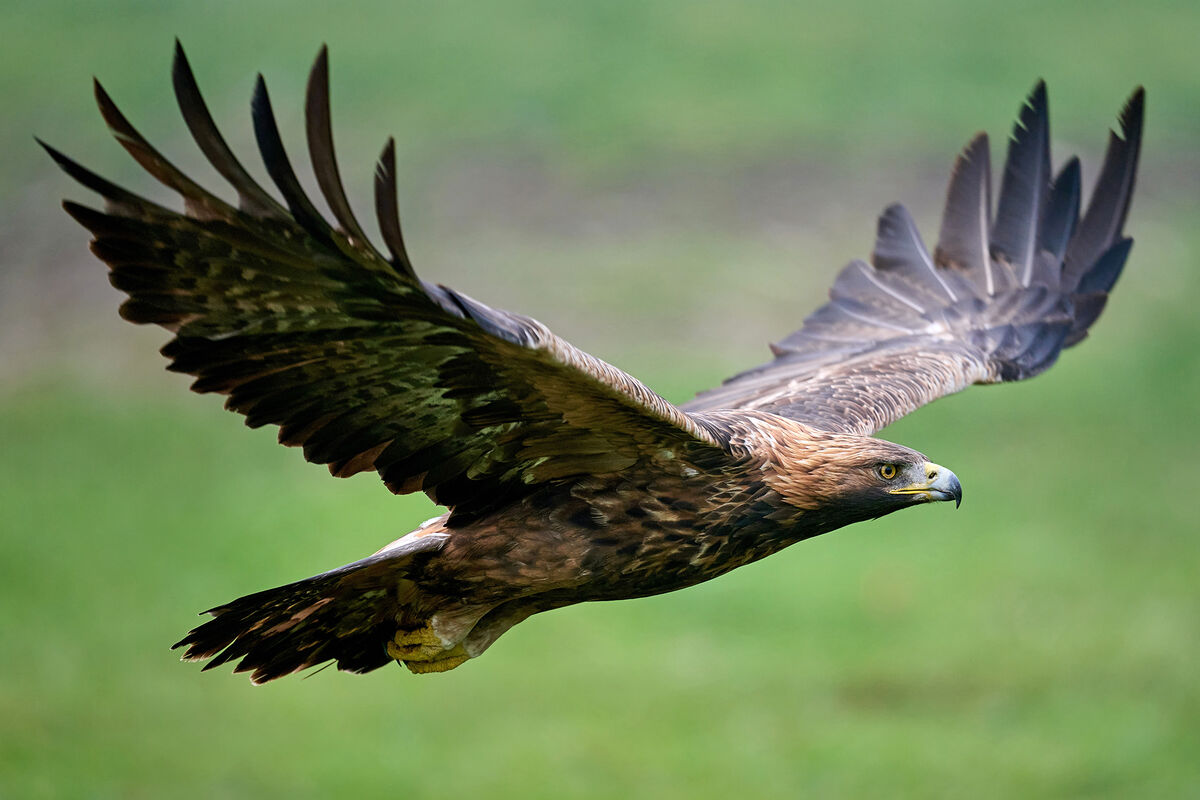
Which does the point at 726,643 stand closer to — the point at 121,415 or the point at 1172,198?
the point at 121,415

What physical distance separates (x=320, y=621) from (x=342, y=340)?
1622 millimetres

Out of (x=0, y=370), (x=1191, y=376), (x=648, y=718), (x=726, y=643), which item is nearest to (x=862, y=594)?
(x=726, y=643)


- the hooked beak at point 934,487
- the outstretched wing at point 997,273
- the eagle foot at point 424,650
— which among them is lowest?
the eagle foot at point 424,650

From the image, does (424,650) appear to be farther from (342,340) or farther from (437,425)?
(342,340)

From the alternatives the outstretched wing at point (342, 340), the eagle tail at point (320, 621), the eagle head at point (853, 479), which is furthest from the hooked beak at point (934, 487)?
the eagle tail at point (320, 621)

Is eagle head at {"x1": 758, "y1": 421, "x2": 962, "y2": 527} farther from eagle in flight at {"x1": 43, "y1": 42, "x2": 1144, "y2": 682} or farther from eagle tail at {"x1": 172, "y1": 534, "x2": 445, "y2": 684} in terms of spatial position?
eagle tail at {"x1": 172, "y1": 534, "x2": 445, "y2": 684}

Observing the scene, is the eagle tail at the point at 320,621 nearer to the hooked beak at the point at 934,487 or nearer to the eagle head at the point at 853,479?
the eagle head at the point at 853,479

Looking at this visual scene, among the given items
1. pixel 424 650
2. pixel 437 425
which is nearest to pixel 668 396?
pixel 424 650

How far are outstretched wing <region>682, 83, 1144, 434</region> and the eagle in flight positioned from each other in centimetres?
97

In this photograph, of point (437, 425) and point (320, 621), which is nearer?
point (437, 425)

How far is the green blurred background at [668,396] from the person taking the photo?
19.2 meters

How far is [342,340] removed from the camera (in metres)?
6.46

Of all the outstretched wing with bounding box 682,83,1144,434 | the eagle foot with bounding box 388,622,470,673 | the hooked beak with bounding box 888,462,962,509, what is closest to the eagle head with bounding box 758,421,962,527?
the hooked beak with bounding box 888,462,962,509

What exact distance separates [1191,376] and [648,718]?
9.28 m
